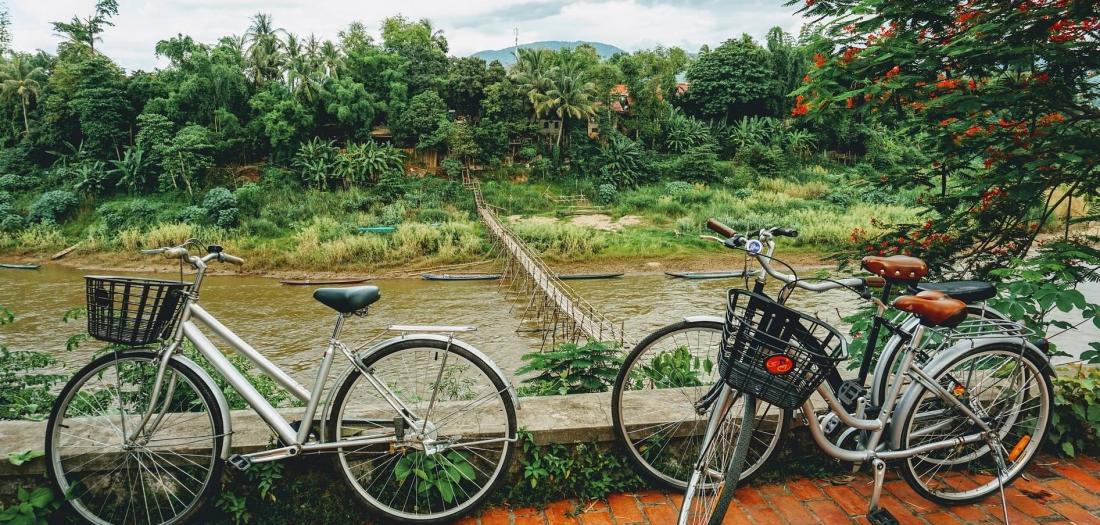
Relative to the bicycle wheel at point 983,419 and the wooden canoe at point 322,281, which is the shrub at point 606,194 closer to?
the wooden canoe at point 322,281

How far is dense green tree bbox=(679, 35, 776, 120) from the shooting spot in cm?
3008

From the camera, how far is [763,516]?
213 centimetres

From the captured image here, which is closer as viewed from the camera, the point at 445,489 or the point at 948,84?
the point at 445,489

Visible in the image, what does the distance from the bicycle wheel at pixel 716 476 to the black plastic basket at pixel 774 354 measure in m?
0.08

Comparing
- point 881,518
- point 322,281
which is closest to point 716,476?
point 881,518

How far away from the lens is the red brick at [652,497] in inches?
87.0

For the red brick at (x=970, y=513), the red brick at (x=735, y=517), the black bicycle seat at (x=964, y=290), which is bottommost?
the red brick at (x=970, y=513)

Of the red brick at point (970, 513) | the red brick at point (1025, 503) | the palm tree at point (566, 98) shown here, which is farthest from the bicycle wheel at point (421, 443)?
the palm tree at point (566, 98)

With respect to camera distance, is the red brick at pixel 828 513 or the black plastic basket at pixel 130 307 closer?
the black plastic basket at pixel 130 307

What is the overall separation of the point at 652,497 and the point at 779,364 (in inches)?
A: 31.7

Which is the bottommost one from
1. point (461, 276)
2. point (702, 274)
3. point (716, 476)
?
point (702, 274)

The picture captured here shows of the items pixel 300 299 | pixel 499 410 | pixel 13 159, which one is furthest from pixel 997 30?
pixel 13 159

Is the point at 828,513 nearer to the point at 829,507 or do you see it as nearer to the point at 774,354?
the point at 829,507

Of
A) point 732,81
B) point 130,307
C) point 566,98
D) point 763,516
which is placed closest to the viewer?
point 130,307
